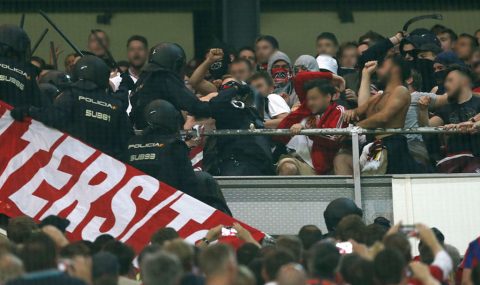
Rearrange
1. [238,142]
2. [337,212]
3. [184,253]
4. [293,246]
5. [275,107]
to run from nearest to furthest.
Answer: [184,253] < [293,246] < [337,212] < [238,142] < [275,107]

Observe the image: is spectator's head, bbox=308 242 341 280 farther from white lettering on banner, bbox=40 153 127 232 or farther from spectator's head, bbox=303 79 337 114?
spectator's head, bbox=303 79 337 114

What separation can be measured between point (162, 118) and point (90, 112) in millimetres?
659

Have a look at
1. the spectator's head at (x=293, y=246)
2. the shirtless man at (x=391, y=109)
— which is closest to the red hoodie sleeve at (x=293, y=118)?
the shirtless man at (x=391, y=109)

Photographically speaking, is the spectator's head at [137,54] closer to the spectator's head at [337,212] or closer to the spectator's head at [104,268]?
the spectator's head at [337,212]

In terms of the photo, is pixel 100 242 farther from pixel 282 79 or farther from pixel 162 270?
pixel 282 79

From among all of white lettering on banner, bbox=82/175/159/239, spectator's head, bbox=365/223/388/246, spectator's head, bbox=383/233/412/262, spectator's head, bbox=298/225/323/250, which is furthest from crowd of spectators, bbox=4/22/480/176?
spectator's head, bbox=383/233/412/262

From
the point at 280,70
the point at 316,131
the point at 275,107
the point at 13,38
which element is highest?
the point at 13,38

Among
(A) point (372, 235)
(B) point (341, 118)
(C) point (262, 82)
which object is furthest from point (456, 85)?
(A) point (372, 235)

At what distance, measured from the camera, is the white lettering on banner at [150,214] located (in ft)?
47.3

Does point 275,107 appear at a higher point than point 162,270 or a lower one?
higher

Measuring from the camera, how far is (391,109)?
15.0m

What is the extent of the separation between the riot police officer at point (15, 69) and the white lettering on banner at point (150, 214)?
153 centimetres

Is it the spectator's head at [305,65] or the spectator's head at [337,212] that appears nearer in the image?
the spectator's head at [337,212]

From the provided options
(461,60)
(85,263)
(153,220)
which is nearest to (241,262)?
(85,263)
